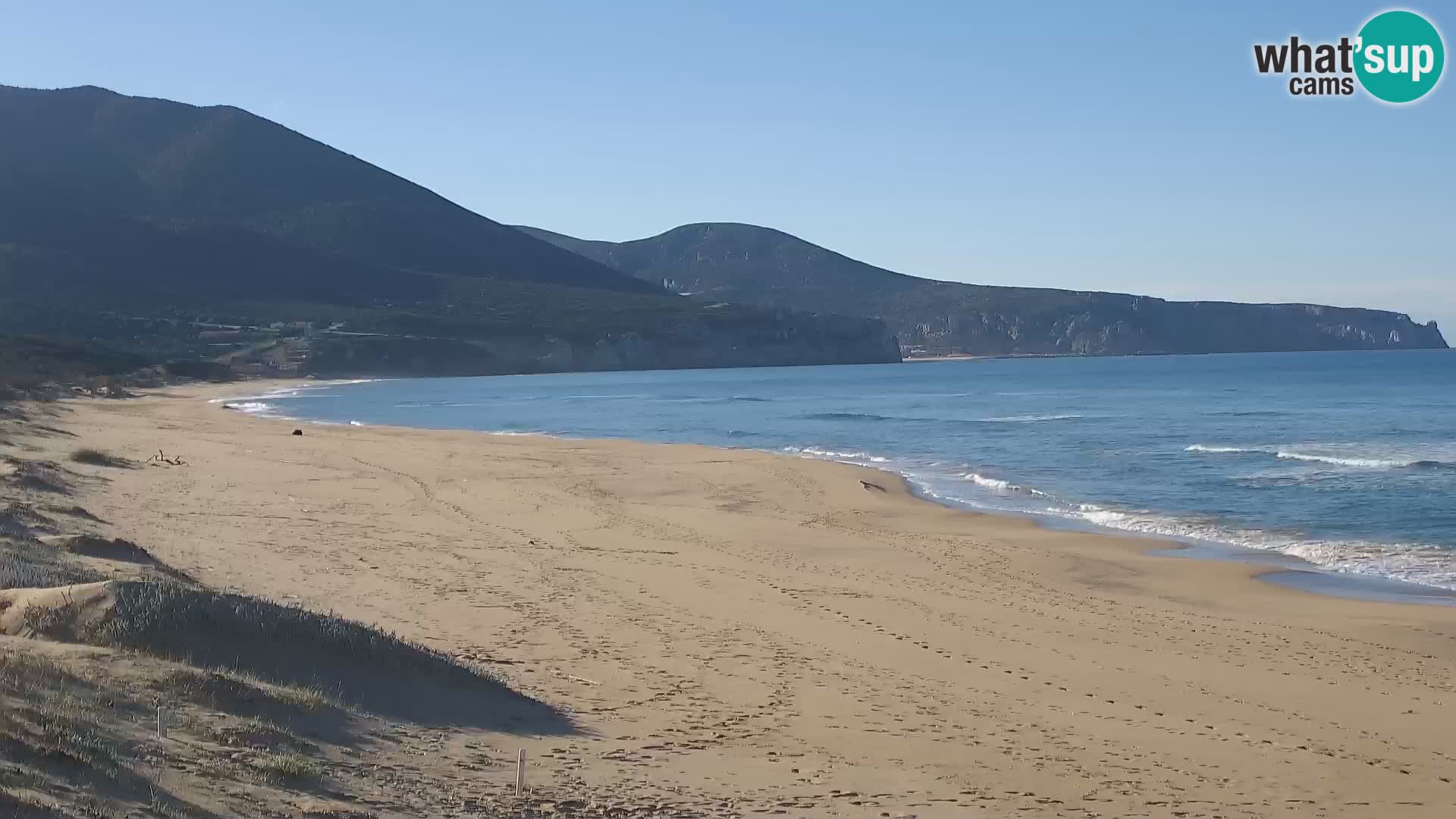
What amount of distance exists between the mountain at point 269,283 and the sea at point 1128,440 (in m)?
30.4

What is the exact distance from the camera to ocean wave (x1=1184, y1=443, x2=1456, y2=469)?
2997cm

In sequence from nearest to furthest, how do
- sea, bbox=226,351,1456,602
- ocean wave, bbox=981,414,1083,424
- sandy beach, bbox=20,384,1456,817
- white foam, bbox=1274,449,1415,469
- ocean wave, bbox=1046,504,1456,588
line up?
1. sandy beach, bbox=20,384,1456,817
2. ocean wave, bbox=1046,504,1456,588
3. sea, bbox=226,351,1456,602
4. white foam, bbox=1274,449,1415,469
5. ocean wave, bbox=981,414,1083,424

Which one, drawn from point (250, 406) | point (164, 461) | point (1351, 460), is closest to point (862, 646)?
point (164, 461)

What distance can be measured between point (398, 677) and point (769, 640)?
4100 mm

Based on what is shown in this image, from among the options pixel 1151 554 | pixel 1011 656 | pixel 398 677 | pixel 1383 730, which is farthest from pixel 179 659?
pixel 1151 554

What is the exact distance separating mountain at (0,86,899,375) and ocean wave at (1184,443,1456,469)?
94679 mm

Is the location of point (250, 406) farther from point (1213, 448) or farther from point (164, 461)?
point (1213, 448)

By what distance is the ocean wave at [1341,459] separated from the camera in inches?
1180

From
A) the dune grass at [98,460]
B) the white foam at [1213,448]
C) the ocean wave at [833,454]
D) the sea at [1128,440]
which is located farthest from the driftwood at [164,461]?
the white foam at [1213,448]

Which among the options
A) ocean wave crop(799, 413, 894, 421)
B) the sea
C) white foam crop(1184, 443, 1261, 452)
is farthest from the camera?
ocean wave crop(799, 413, 894, 421)

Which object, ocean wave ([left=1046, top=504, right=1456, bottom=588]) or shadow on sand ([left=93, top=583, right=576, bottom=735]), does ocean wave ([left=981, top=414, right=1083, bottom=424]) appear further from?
shadow on sand ([left=93, top=583, right=576, bottom=735])

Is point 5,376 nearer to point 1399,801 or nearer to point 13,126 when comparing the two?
point 1399,801

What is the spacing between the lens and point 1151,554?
18766 mm

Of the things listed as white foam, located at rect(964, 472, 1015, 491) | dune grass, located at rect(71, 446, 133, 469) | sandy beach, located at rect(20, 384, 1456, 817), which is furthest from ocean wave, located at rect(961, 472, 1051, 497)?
dune grass, located at rect(71, 446, 133, 469)
